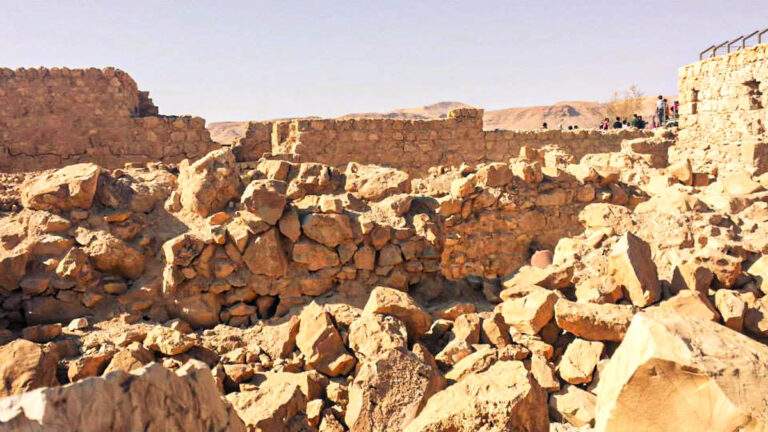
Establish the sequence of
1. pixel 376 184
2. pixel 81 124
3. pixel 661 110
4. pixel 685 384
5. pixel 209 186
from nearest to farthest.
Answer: pixel 685 384 < pixel 209 186 < pixel 376 184 < pixel 81 124 < pixel 661 110

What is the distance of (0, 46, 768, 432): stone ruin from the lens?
2.48m

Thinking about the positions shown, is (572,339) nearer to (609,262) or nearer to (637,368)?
(609,262)

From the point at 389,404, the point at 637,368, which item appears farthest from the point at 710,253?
the point at 389,404

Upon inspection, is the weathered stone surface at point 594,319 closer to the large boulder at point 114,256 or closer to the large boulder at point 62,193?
the large boulder at point 114,256

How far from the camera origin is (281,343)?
13.5 feet

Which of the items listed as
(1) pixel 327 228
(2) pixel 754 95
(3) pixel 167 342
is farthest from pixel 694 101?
(3) pixel 167 342

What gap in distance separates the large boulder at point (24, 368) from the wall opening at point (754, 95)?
41.5ft

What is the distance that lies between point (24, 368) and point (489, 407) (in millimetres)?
2842

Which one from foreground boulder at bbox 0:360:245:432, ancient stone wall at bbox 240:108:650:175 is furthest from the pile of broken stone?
ancient stone wall at bbox 240:108:650:175

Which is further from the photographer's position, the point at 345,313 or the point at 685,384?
the point at 345,313

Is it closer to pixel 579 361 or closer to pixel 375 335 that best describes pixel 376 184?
pixel 375 335

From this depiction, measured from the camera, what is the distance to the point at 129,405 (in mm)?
2062

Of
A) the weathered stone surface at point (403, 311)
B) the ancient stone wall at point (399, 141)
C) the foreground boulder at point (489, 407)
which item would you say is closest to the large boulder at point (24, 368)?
the weathered stone surface at point (403, 311)

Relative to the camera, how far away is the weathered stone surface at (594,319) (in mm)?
3902
